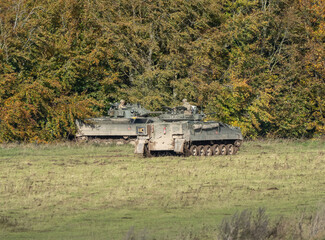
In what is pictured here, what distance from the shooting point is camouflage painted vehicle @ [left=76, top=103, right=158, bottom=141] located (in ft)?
111

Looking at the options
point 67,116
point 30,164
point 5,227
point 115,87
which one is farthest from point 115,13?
point 5,227

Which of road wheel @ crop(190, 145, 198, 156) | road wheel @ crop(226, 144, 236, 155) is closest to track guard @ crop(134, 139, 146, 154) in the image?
road wheel @ crop(190, 145, 198, 156)

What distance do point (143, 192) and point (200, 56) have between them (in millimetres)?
23472

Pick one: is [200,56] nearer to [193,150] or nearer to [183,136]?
[193,150]

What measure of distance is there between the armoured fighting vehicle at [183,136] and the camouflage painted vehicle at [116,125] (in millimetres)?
5700

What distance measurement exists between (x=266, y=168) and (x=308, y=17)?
19.7m

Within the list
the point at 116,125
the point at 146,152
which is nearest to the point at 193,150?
the point at 146,152

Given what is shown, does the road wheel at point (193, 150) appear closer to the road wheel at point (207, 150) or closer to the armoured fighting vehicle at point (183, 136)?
the armoured fighting vehicle at point (183, 136)

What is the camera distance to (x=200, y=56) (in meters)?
37.4

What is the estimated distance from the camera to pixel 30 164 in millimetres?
21500

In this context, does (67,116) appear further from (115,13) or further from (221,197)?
(221,197)

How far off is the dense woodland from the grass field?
1185cm

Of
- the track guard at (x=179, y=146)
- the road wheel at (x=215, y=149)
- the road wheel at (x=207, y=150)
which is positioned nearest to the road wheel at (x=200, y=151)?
the road wheel at (x=207, y=150)

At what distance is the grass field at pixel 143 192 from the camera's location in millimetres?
10742
